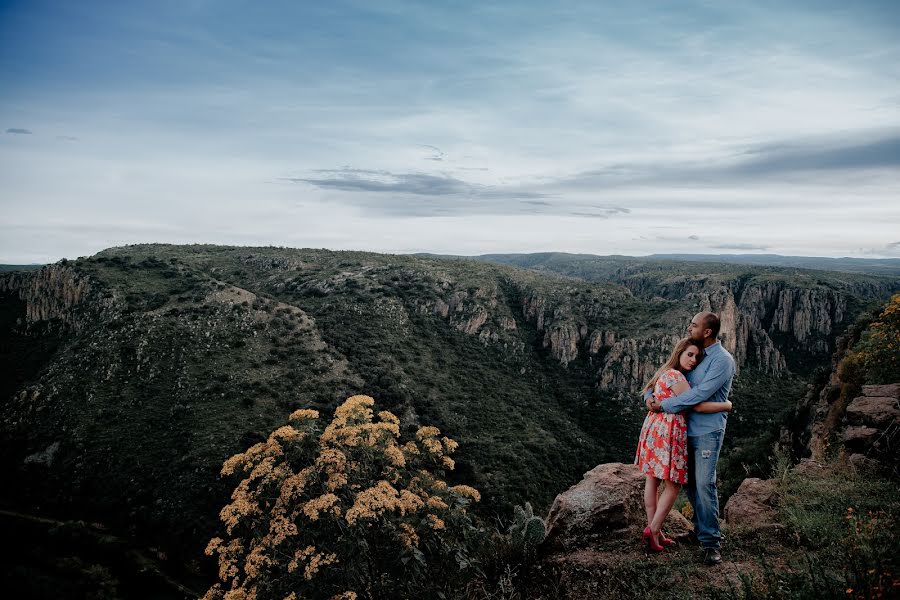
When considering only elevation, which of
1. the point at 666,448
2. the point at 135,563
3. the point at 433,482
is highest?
the point at 666,448

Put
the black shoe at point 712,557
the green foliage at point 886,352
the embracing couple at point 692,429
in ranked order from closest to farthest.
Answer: the black shoe at point 712,557
the embracing couple at point 692,429
the green foliage at point 886,352

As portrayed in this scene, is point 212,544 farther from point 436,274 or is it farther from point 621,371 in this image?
point 436,274

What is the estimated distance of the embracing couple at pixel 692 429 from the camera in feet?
15.2

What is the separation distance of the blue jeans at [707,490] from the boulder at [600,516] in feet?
3.07

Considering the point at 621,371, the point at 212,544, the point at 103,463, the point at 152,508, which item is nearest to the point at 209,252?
the point at 103,463

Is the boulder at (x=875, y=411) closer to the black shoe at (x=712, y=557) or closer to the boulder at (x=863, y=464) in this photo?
the boulder at (x=863, y=464)

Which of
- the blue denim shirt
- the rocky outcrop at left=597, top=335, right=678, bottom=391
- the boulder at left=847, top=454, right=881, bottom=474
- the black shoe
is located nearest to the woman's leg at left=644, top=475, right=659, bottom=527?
the black shoe

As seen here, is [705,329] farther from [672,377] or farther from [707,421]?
[707,421]

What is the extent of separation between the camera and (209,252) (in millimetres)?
84375

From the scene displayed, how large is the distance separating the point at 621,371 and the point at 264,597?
60708mm

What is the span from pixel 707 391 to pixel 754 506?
3101 millimetres

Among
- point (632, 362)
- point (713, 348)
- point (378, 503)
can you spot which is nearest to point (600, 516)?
point (713, 348)

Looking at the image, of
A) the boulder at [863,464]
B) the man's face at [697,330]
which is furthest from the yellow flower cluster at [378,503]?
the boulder at [863,464]

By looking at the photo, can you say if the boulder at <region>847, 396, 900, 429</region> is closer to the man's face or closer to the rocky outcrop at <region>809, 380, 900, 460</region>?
the rocky outcrop at <region>809, 380, 900, 460</region>
